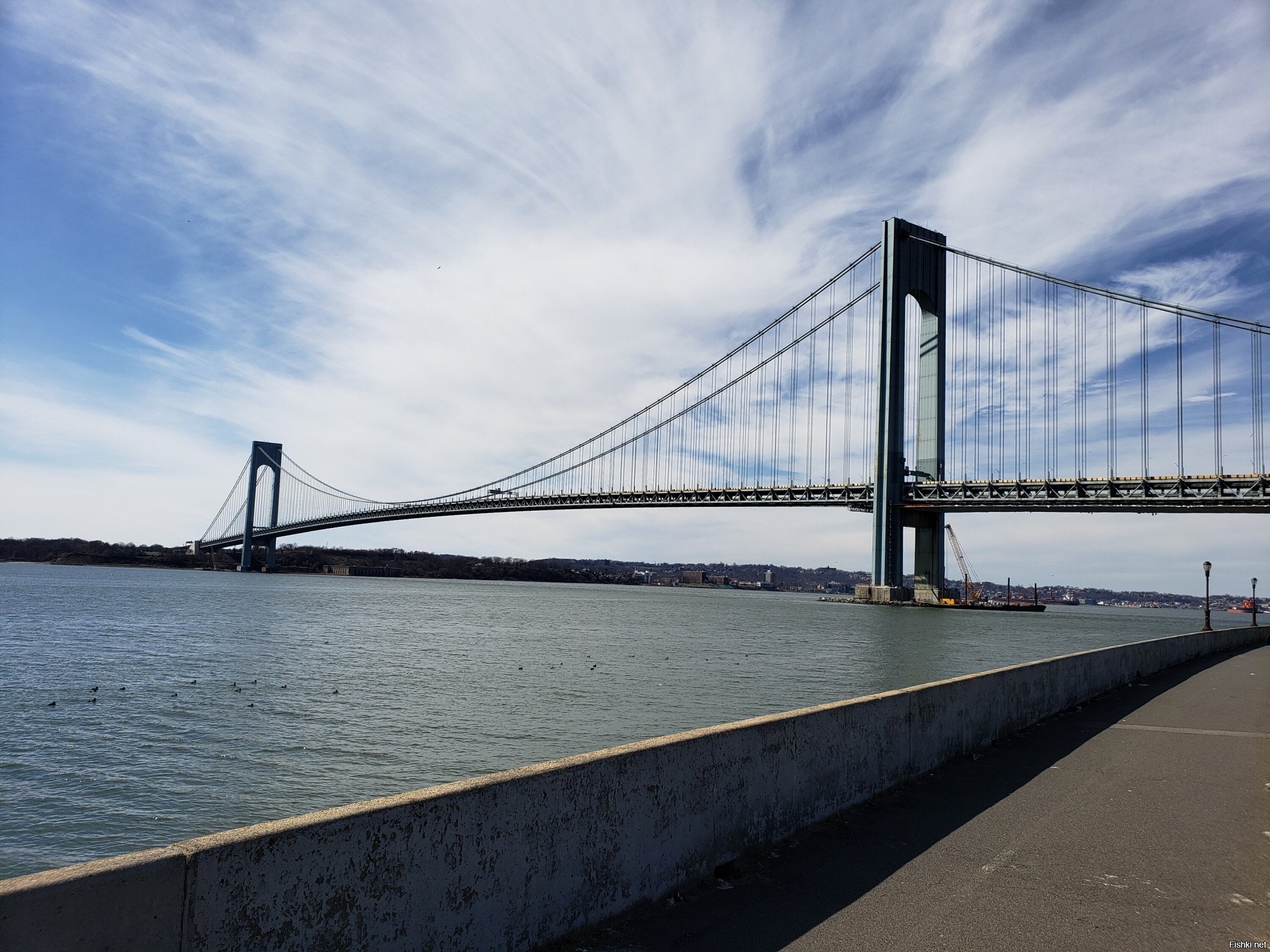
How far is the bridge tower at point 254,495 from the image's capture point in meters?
105

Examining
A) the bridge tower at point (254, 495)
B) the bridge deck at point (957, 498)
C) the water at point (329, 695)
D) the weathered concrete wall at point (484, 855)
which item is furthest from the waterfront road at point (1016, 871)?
the bridge tower at point (254, 495)

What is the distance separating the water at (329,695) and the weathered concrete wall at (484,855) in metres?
6.13

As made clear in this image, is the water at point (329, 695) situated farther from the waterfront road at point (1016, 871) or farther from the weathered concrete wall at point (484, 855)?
the waterfront road at point (1016, 871)

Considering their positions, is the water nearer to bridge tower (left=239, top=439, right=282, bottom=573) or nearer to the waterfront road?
the waterfront road

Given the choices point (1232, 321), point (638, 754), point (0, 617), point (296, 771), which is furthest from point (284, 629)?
point (1232, 321)

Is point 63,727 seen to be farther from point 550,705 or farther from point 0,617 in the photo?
point 0,617

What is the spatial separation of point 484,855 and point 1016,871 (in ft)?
10.2

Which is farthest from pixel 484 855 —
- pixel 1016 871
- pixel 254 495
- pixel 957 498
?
pixel 254 495

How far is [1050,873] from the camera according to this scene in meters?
4.84

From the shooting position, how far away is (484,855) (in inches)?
142

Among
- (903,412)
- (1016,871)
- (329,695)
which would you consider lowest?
(329,695)

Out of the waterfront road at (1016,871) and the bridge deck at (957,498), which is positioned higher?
the bridge deck at (957,498)

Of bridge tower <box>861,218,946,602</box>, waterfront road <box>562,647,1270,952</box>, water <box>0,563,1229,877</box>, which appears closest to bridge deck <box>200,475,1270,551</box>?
bridge tower <box>861,218,946,602</box>

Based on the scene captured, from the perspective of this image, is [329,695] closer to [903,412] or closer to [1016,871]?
[1016,871]
